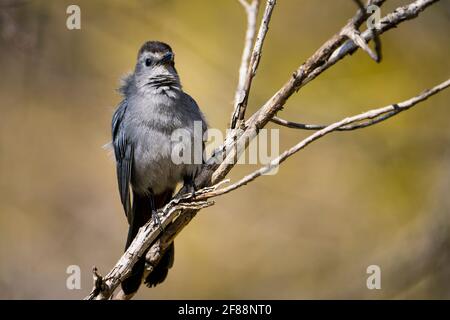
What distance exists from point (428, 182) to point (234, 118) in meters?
4.09

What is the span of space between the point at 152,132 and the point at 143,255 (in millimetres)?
1142

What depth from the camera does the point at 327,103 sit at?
7.41 meters

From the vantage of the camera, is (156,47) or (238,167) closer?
(156,47)

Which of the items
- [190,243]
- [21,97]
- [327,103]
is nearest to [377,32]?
[327,103]

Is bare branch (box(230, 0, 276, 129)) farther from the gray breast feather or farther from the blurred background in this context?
the blurred background

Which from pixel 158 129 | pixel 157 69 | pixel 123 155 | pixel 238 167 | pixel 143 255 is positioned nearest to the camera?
pixel 143 255

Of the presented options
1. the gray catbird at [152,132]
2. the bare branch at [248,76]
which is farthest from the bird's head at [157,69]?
the bare branch at [248,76]

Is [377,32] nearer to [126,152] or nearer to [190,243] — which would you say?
[126,152]

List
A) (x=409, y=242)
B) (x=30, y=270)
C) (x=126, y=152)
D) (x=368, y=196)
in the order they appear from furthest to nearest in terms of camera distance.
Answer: (x=368, y=196), (x=30, y=270), (x=409, y=242), (x=126, y=152)

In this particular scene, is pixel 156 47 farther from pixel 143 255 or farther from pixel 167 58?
pixel 143 255

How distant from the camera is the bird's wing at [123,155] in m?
4.98

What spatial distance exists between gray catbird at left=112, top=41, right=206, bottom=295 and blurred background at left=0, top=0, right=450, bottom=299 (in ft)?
6.30

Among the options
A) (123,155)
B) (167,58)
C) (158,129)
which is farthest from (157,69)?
(123,155)

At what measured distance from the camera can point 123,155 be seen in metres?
5.08
